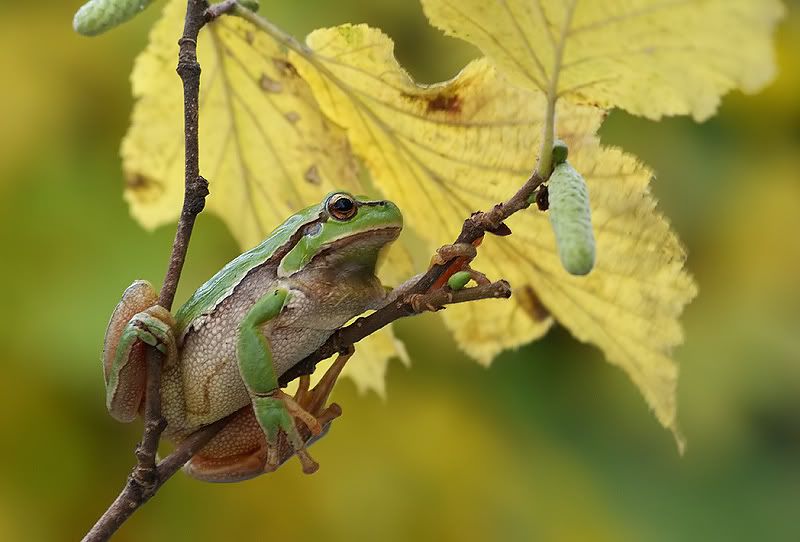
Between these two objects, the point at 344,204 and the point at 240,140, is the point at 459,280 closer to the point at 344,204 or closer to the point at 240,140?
the point at 344,204

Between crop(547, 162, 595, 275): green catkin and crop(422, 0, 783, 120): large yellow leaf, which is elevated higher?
crop(422, 0, 783, 120): large yellow leaf

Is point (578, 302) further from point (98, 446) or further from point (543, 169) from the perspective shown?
point (98, 446)

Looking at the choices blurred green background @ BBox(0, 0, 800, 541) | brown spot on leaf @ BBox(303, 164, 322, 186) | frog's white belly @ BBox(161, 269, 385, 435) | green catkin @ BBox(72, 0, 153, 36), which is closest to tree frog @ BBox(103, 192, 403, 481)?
frog's white belly @ BBox(161, 269, 385, 435)

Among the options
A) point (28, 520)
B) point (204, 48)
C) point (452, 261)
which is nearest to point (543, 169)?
point (452, 261)

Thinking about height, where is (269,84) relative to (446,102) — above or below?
above

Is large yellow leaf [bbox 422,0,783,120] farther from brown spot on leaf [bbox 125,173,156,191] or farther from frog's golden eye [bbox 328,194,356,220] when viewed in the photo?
brown spot on leaf [bbox 125,173,156,191]

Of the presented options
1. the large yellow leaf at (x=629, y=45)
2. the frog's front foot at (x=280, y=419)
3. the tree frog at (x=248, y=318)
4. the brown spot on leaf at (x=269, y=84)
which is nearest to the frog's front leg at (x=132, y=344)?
the tree frog at (x=248, y=318)

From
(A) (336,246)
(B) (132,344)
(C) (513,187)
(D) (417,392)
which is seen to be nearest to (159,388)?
(B) (132,344)
